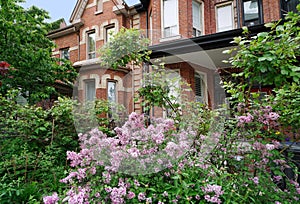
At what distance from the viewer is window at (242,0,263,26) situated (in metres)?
7.34

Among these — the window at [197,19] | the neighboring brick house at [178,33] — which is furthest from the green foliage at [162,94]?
the window at [197,19]

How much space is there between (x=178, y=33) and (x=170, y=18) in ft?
2.49

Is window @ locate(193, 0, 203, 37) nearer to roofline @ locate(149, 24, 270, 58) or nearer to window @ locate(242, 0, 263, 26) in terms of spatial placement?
window @ locate(242, 0, 263, 26)

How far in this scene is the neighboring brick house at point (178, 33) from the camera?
5.99m

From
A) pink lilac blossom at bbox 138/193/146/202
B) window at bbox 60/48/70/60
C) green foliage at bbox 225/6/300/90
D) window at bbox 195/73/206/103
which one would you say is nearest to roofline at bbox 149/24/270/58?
window at bbox 195/73/206/103

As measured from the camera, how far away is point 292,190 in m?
1.93

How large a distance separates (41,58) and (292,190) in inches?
255

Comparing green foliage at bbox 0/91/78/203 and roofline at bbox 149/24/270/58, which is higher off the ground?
roofline at bbox 149/24/270/58

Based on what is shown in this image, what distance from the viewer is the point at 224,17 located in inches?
314

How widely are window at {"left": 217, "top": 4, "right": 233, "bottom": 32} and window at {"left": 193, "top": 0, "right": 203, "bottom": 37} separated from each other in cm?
79

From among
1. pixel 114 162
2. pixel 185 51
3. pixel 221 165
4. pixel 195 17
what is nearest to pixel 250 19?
pixel 195 17

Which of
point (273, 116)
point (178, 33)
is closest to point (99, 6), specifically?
point (178, 33)

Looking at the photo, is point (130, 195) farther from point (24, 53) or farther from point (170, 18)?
point (170, 18)

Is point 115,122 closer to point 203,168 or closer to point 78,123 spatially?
point 78,123
